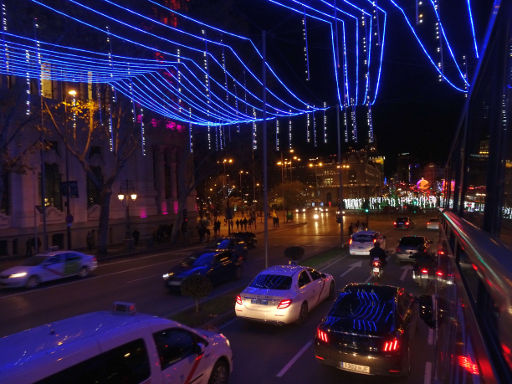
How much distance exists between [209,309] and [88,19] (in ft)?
58.7

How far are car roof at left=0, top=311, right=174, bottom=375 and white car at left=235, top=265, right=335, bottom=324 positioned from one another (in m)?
4.43

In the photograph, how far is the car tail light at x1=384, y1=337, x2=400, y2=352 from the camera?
A: 6.06 meters

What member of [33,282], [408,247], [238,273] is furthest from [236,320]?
[408,247]

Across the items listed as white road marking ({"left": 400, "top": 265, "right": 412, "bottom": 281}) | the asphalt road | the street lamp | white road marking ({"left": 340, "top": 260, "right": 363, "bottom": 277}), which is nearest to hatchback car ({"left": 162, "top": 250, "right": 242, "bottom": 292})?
the asphalt road

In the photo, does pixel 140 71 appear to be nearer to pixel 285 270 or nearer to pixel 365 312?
pixel 285 270

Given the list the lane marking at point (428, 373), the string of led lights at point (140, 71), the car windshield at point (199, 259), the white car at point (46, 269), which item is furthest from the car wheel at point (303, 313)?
the white car at point (46, 269)

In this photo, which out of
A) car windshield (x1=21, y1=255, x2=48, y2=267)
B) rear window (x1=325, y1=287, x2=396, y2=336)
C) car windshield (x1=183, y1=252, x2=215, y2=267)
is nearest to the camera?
rear window (x1=325, y1=287, x2=396, y2=336)

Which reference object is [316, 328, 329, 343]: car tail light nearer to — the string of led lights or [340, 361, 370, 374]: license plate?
[340, 361, 370, 374]: license plate

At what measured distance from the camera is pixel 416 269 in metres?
13.4

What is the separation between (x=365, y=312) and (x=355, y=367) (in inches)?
39.6

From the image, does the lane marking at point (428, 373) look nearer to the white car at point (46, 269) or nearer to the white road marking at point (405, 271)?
the white road marking at point (405, 271)

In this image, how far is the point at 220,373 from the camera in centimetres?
592

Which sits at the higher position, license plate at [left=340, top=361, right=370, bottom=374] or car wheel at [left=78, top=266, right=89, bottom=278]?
license plate at [left=340, top=361, right=370, bottom=374]

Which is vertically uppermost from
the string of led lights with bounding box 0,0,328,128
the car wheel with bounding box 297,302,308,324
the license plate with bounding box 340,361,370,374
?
the string of led lights with bounding box 0,0,328,128
